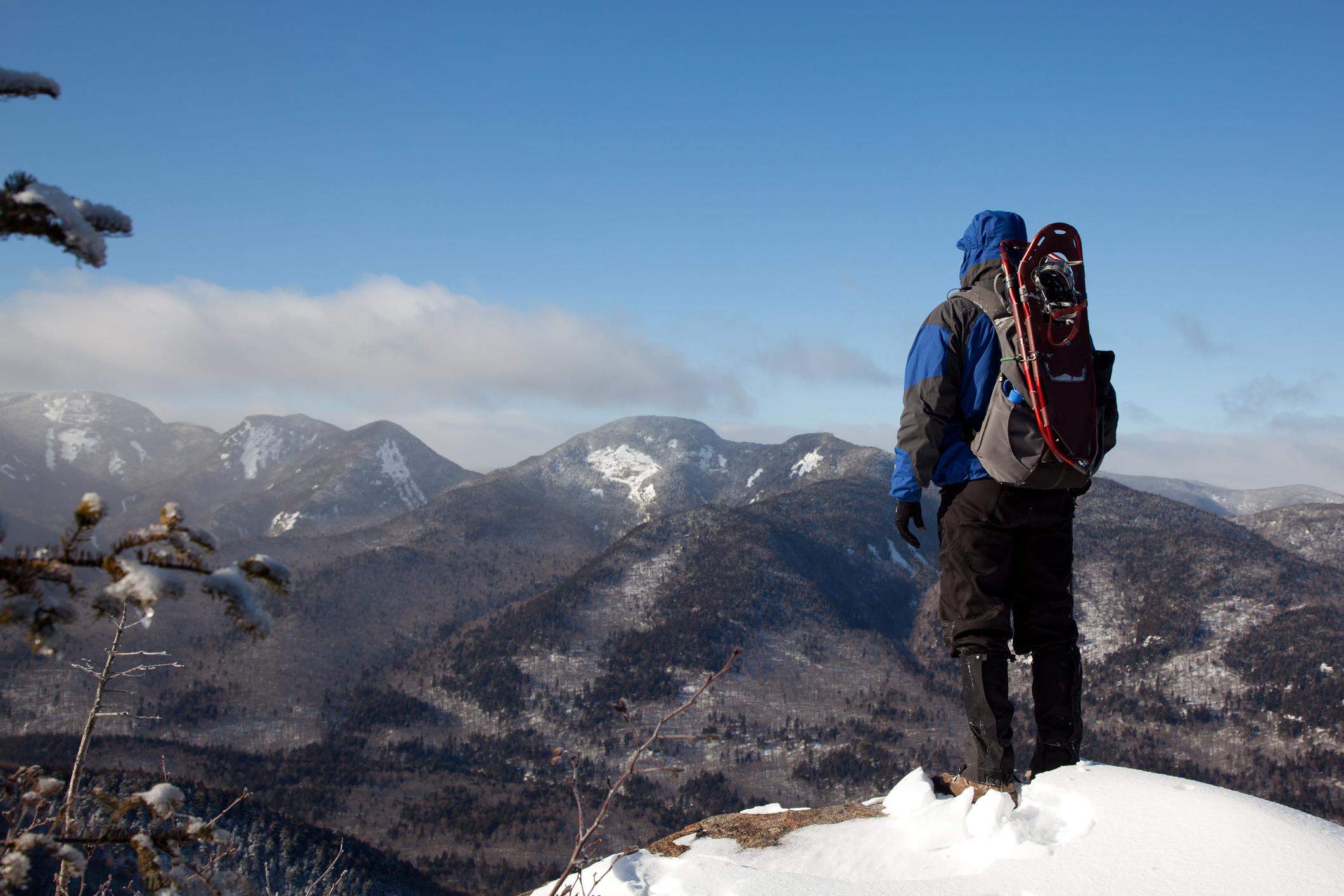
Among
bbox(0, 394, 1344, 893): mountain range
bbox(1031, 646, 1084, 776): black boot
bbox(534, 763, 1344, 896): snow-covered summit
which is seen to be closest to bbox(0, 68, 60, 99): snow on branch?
bbox(534, 763, 1344, 896): snow-covered summit

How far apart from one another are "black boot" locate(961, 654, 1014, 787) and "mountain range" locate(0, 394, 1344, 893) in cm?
8602

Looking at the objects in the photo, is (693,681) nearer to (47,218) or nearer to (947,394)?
(947,394)

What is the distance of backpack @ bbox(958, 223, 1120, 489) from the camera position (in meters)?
5.23

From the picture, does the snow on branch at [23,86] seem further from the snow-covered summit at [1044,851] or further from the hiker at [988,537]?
the hiker at [988,537]

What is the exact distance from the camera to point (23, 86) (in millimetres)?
2105

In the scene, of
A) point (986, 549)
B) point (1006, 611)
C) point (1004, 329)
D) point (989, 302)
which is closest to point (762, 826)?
point (1006, 611)

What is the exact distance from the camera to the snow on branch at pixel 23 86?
6.91 feet

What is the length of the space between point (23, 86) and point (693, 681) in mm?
153666

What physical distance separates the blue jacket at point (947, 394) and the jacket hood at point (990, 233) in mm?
27

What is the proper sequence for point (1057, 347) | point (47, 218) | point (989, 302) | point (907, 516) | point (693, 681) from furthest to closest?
point (693, 681), point (907, 516), point (989, 302), point (1057, 347), point (47, 218)

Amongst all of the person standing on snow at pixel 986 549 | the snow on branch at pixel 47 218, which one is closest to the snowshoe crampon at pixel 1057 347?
the person standing on snow at pixel 986 549

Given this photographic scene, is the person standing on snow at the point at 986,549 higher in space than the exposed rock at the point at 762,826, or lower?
higher

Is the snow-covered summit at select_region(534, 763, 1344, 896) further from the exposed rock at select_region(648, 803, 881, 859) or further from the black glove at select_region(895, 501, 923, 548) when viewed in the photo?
the black glove at select_region(895, 501, 923, 548)

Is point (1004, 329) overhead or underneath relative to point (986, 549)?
overhead
